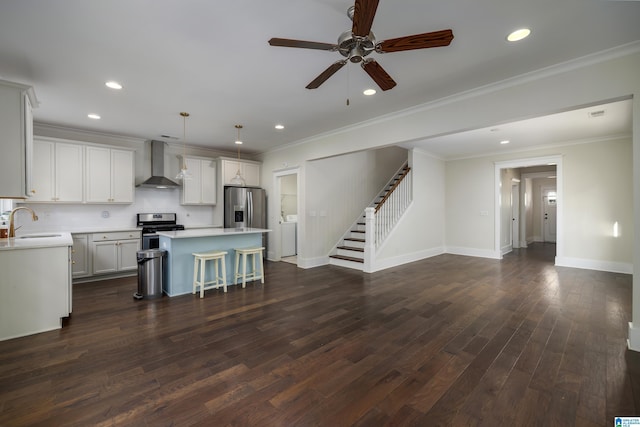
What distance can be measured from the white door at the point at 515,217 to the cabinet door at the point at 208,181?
8863 millimetres

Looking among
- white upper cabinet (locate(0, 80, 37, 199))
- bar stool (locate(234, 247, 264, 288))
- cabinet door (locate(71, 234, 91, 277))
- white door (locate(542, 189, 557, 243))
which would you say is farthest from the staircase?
white door (locate(542, 189, 557, 243))

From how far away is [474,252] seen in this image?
24.4 feet

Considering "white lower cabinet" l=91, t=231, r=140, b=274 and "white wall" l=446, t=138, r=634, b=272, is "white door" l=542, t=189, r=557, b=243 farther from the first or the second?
"white lower cabinet" l=91, t=231, r=140, b=274

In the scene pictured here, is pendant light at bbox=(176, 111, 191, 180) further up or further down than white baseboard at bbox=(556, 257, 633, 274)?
further up

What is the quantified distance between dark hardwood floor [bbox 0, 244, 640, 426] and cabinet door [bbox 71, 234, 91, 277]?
3.02 feet

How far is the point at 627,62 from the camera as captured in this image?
257cm

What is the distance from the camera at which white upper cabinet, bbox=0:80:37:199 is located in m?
3.01

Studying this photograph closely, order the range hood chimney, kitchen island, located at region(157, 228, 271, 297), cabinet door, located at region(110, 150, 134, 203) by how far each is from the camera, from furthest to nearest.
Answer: the range hood chimney < cabinet door, located at region(110, 150, 134, 203) < kitchen island, located at region(157, 228, 271, 297)

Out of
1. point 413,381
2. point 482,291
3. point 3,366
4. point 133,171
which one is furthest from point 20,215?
point 482,291

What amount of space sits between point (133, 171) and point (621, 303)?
8.45 meters

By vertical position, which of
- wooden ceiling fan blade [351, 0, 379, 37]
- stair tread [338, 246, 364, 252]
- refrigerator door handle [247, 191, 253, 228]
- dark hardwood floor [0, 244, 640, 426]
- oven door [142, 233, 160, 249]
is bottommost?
dark hardwood floor [0, 244, 640, 426]

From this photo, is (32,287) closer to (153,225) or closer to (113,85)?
(113,85)

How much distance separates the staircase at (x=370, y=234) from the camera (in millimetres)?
5684

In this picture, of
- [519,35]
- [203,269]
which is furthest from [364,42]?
[203,269]
